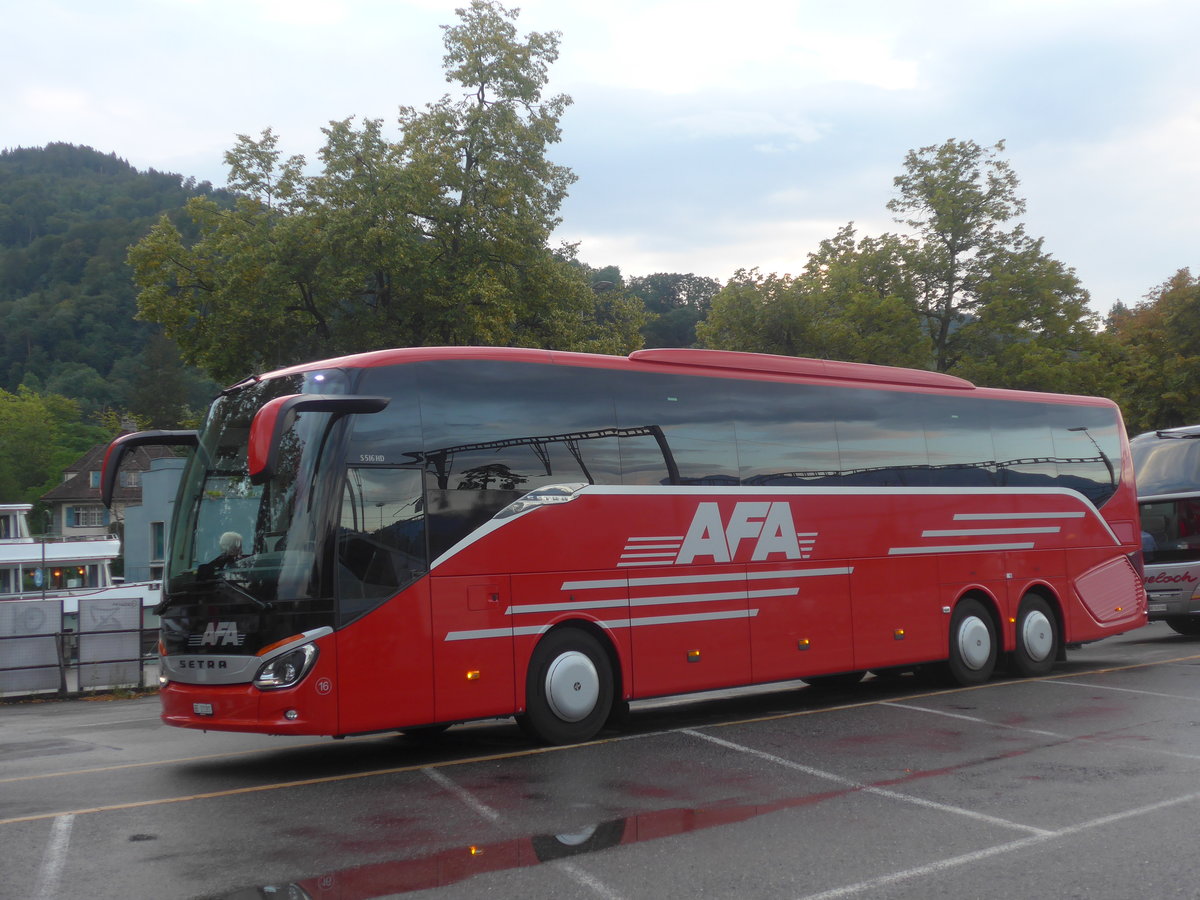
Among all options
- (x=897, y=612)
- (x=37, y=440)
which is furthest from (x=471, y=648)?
(x=37, y=440)

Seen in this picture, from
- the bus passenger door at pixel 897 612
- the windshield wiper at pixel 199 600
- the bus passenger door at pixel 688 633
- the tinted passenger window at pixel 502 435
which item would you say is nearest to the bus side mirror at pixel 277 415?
the tinted passenger window at pixel 502 435

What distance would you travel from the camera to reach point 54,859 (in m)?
6.68

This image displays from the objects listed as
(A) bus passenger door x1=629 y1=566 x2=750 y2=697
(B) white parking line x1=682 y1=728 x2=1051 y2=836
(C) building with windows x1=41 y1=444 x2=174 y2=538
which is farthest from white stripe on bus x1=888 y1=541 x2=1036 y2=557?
(C) building with windows x1=41 y1=444 x2=174 y2=538

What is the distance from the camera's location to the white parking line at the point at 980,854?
5.83 m

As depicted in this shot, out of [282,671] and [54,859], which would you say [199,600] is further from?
[54,859]

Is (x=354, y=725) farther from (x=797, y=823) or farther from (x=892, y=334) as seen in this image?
(x=892, y=334)

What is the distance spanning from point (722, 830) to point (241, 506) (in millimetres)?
→ 4736

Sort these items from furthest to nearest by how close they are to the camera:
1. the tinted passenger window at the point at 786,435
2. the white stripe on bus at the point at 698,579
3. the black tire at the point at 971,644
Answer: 1. the black tire at the point at 971,644
2. the tinted passenger window at the point at 786,435
3. the white stripe on bus at the point at 698,579

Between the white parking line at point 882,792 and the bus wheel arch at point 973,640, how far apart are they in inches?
204

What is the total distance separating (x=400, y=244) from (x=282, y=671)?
59.5 feet

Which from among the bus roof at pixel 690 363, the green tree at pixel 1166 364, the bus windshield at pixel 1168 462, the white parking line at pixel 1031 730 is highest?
the green tree at pixel 1166 364

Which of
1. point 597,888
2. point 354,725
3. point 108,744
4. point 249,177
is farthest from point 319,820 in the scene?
point 249,177

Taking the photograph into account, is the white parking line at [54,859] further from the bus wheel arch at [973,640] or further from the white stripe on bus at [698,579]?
the bus wheel arch at [973,640]

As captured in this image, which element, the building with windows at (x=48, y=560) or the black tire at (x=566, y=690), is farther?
the building with windows at (x=48, y=560)
